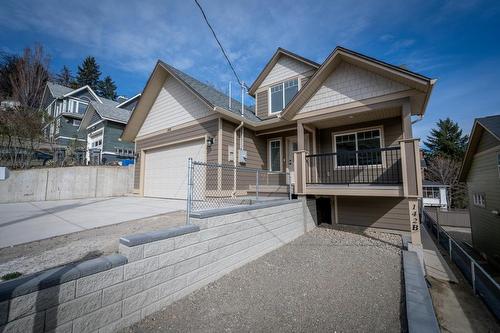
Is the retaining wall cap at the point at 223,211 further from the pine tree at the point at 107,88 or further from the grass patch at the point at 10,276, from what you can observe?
the pine tree at the point at 107,88

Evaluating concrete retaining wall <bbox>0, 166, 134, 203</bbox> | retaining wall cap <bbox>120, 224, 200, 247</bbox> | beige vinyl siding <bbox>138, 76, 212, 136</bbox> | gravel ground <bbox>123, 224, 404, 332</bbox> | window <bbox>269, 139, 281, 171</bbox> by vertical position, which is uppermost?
beige vinyl siding <bbox>138, 76, 212, 136</bbox>

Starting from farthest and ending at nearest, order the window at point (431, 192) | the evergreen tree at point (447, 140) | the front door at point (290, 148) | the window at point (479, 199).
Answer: the evergreen tree at point (447, 140), the window at point (431, 192), the window at point (479, 199), the front door at point (290, 148)

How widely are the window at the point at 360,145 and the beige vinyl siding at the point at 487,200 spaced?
6.45m

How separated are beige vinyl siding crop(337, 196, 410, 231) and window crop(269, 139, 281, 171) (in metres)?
2.91

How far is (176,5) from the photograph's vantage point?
17.6ft

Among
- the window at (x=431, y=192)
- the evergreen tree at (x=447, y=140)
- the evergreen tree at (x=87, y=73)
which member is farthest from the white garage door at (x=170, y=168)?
the evergreen tree at (x=87, y=73)

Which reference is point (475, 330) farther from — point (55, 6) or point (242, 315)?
point (55, 6)

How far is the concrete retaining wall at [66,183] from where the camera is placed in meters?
8.74

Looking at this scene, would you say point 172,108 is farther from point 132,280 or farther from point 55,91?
point 55,91

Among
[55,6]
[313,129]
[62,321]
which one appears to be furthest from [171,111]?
[62,321]

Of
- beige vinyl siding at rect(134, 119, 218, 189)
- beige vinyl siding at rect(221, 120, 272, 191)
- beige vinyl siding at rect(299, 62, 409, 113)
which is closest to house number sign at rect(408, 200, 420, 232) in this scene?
beige vinyl siding at rect(299, 62, 409, 113)

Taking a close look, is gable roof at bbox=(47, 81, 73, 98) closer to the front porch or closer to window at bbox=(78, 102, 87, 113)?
window at bbox=(78, 102, 87, 113)

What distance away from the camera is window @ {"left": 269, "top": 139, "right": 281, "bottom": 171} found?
31.1 feet

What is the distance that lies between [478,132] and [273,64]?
10890 millimetres
